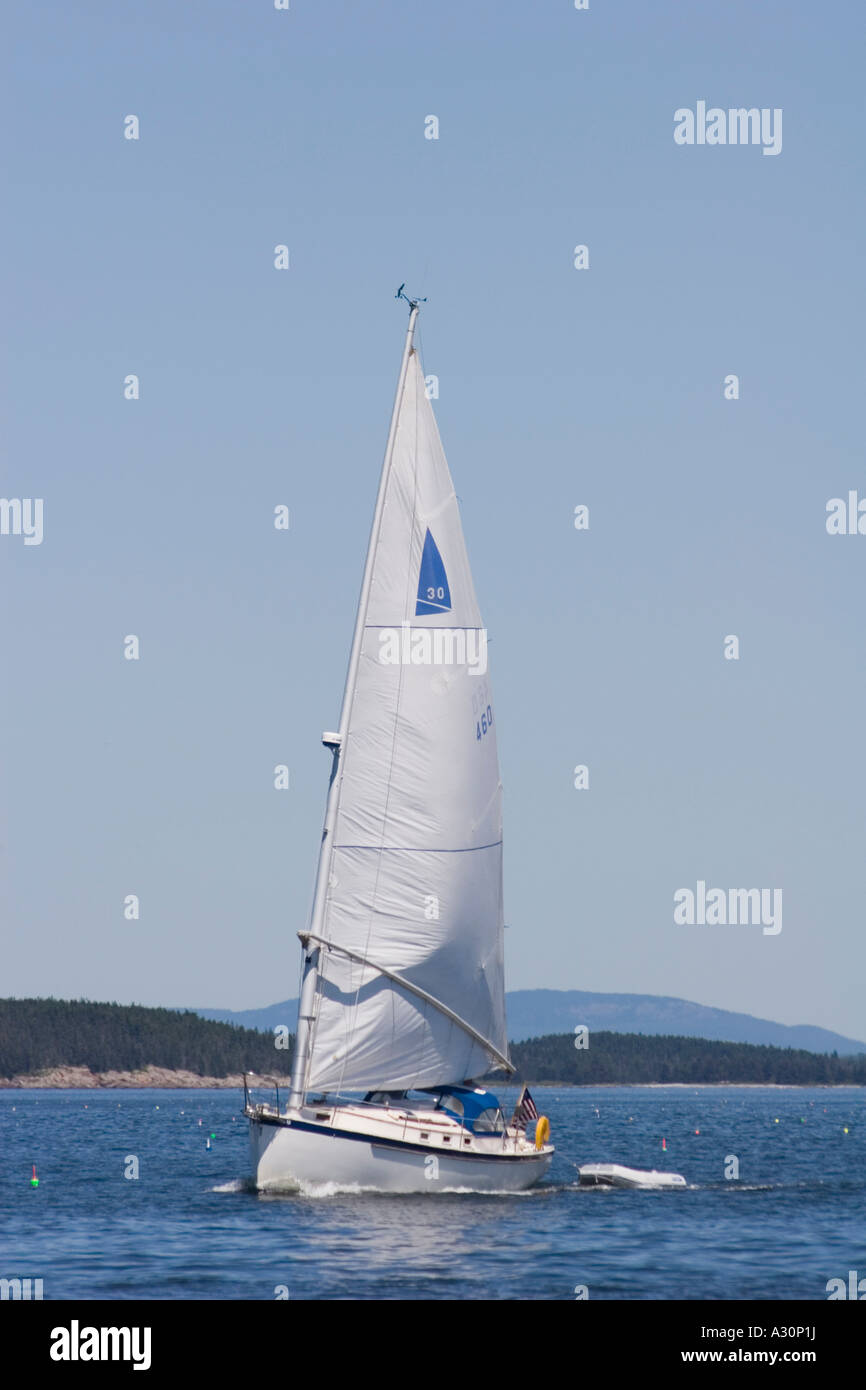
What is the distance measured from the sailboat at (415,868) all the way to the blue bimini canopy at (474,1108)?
66 mm

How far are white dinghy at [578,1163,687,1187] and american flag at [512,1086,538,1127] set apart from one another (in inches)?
175

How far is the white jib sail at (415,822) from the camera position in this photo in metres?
53.3

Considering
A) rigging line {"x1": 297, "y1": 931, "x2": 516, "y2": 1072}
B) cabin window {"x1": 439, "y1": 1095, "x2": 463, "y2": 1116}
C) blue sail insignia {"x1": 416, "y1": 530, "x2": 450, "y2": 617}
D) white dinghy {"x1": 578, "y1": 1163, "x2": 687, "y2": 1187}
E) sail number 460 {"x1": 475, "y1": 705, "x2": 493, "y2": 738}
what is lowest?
white dinghy {"x1": 578, "y1": 1163, "x2": 687, "y2": 1187}

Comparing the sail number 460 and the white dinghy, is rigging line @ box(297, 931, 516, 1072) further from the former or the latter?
the sail number 460

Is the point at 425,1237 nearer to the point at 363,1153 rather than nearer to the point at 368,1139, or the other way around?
the point at 363,1153

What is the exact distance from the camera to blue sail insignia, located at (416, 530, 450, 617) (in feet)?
182

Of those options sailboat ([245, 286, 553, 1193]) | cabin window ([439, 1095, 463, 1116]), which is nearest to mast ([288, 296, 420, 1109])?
sailboat ([245, 286, 553, 1193])

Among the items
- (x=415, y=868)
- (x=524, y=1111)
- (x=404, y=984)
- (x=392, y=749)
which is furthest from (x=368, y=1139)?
(x=392, y=749)

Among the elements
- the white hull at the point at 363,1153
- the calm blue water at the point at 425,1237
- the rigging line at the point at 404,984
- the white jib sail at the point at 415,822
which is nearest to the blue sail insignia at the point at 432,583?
the white jib sail at the point at 415,822

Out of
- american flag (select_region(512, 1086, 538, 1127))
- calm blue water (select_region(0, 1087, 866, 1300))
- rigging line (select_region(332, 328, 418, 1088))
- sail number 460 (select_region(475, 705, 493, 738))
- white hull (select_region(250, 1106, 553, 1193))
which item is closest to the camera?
calm blue water (select_region(0, 1087, 866, 1300))

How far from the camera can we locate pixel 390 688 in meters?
54.5
